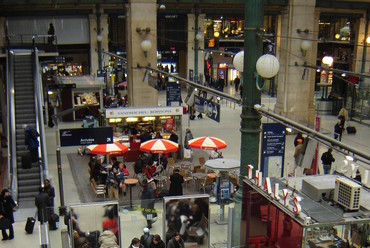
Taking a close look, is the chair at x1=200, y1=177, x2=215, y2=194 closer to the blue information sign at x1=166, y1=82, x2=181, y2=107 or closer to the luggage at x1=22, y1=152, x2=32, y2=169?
the luggage at x1=22, y1=152, x2=32, y2=169

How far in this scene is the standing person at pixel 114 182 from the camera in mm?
15109

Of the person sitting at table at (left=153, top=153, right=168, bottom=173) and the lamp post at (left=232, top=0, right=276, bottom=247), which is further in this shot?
the person sitting at table at (left=153, top=153, right=168, bottom=173)

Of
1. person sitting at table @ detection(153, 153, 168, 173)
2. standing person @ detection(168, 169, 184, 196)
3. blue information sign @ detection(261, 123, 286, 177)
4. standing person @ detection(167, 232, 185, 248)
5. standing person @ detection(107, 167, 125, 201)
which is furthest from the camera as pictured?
person sitting at table @ detection(153, 153, 168, 173)

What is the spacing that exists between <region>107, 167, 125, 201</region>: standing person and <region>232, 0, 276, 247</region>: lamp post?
6590 mm

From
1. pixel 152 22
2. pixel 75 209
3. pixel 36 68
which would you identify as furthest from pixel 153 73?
pixel 75 209

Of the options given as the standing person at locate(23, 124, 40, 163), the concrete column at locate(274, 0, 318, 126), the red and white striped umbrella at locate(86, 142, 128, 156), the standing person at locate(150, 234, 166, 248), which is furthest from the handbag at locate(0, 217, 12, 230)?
the concrete column at locate(274, 0, 318, 126)

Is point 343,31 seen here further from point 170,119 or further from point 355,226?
point 355,226

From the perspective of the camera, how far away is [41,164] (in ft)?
52.9

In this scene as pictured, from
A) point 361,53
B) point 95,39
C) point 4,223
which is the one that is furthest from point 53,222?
point 361,53

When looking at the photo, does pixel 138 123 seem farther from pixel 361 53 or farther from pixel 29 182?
pixel 361 53

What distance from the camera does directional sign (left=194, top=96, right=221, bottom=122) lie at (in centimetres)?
1209

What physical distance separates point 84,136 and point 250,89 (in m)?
6.98

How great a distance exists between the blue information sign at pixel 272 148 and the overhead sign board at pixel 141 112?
10.2 metres

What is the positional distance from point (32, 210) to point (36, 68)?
339 inches
